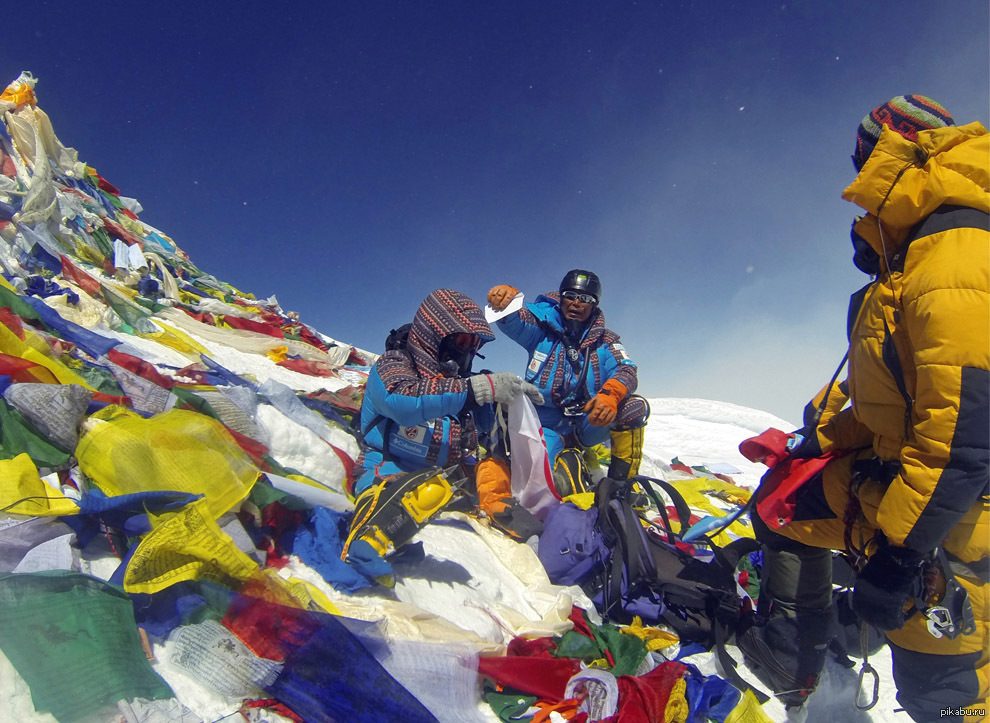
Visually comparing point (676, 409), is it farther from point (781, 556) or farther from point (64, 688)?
point (64, 688)

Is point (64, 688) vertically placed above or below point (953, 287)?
below

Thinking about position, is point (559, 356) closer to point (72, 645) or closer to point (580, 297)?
point (580, 297)

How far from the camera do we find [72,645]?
1.29 metres

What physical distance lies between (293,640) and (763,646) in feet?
6.97

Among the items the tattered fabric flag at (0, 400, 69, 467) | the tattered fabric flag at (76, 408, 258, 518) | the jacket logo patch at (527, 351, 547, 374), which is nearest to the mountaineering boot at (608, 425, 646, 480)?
the jacket logo patch at (527, 351, 547, 374)

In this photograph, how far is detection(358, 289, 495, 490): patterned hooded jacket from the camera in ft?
10.0

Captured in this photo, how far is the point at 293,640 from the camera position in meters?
1.50

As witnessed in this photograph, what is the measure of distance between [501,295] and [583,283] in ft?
2.75

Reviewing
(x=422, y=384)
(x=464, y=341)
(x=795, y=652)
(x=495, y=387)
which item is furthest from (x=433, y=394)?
(x=795, y=652)

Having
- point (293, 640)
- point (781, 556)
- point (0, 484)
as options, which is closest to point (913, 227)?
point (781, 556)

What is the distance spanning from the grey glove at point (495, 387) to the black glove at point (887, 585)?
2.00 m

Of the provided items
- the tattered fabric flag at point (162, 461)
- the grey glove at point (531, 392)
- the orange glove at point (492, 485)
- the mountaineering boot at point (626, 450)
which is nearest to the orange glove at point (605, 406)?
the mountaineering boot at point (626, 450)

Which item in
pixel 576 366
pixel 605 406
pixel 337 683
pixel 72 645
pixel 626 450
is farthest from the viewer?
pixel 576 366

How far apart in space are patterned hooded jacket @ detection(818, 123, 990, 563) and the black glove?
15 centimetres
